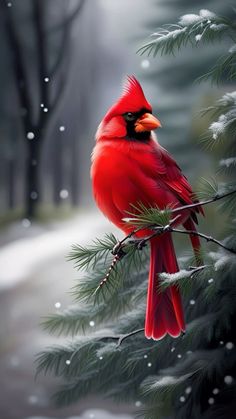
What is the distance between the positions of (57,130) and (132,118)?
29cm

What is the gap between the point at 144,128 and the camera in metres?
1.70

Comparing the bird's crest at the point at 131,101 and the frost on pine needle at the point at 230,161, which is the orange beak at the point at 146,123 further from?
the frost on pine needle at the point at 230,161

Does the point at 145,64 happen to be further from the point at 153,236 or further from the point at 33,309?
the point at 33,309

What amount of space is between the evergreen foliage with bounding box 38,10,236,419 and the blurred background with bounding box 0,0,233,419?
53mm

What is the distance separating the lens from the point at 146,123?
66.6 inches

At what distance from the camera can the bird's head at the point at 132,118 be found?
5.58 feet

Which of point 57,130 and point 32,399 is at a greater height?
point 57,130

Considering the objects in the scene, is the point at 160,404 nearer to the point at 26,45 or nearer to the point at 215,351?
the point at 215,351

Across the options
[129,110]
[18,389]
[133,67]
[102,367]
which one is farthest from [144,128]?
[18,389]

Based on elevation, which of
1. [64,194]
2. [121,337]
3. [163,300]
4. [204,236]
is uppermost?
[64,194]

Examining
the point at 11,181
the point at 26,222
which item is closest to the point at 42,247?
the point at 26,222

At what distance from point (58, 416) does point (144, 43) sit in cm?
109

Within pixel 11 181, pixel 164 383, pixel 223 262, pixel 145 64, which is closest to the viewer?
pixel 223 262

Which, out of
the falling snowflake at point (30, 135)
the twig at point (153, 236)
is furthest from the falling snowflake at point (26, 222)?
the twig at point (153, 236)
